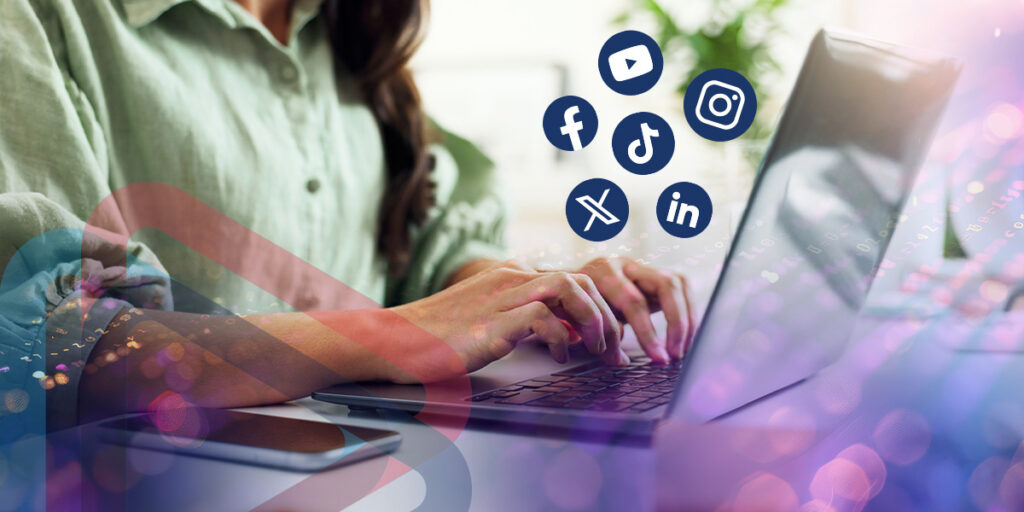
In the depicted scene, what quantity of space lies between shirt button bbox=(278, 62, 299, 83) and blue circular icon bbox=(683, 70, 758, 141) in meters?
0.38

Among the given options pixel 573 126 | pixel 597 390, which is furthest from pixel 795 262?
pixel 573 126

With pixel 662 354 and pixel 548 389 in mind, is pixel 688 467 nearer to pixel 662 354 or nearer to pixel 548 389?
pixel 548 389

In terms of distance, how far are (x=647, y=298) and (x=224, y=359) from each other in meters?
0.29

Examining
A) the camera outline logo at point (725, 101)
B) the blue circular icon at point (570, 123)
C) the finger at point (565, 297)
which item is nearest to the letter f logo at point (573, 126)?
the blue circular icon at point (570, 123)

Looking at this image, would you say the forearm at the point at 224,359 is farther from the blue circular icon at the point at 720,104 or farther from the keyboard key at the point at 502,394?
the blue circular icon at the point at 720,104

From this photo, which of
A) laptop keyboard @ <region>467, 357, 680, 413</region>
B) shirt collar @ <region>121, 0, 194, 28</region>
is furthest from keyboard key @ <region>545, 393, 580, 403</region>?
shirt collar @ <region>121, 0, 194, 28</region>

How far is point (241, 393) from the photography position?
32cm

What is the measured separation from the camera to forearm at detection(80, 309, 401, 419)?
323 mm

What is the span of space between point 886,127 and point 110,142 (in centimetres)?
52

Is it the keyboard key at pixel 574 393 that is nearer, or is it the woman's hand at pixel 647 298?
the keyboard key at pixel 574 393

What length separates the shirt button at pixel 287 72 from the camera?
0.65m

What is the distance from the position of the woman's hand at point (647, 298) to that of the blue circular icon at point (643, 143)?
0.29 ft

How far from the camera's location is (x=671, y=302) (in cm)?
47

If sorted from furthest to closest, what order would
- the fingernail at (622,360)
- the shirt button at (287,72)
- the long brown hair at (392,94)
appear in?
the long brown hair at (392,94), the shirt button at (287,72), the fingernail at (622,360)
